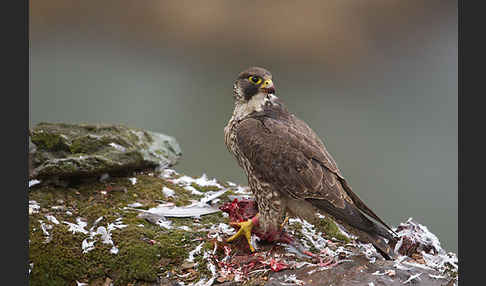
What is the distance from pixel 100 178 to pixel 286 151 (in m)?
1.33

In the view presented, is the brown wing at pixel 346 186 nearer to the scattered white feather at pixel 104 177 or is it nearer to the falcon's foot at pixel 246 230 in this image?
the falcon's foot at pixel 246 230

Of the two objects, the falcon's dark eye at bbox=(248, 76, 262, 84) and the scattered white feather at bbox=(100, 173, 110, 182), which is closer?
the falcon's dark eye at bbox=(248, 76, 262, 84)

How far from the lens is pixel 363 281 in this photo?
215cm

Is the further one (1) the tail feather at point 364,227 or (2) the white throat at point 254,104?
(2) the white throat at point 254,104

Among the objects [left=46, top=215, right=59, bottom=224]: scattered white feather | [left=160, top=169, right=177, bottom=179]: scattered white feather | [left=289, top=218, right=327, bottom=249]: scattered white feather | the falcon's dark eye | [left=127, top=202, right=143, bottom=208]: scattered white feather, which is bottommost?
[left=289, top=218, right=327, bottom=249]: scattered white feather

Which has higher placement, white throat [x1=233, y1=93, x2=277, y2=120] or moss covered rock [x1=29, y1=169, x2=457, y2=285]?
white throat [x1=233, y1=93, x2=277, y2=120]

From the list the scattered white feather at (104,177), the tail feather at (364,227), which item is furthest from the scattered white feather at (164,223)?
the tail feather at (364,227)

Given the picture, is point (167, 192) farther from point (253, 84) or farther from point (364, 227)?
point (364, 227)

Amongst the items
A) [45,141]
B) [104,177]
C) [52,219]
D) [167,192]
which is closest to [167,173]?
[167,192]

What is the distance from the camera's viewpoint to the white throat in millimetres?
2658

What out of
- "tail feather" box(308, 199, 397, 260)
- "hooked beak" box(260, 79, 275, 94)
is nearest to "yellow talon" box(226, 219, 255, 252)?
"tail feather" box(308, 199, 397, 260)

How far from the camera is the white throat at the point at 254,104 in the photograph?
2.66 metres

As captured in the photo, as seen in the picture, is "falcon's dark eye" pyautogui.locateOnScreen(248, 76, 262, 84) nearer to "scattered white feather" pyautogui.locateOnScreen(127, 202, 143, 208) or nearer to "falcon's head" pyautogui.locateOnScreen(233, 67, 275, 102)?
"falcon's head" pyautogui.locateOnScreen(233, 67, 275, 102)

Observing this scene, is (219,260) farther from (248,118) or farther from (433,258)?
(433,258)
